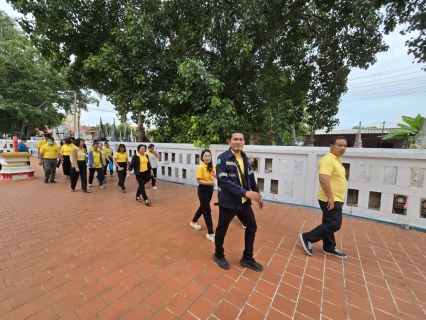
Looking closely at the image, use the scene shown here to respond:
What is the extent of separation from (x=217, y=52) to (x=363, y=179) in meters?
6.83

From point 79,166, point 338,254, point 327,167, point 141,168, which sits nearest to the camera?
point 327,167

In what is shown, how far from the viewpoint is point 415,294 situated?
215 centimetres

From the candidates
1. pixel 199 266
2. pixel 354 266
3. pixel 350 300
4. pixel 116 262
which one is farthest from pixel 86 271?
pixel 354 266

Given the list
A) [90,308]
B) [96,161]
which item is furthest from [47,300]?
[96,161]

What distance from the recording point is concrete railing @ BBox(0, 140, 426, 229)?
3.77 meters

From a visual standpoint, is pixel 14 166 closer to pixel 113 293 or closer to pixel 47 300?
pixel 47 300

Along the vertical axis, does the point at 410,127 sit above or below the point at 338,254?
above

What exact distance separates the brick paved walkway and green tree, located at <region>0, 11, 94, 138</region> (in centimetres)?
1930

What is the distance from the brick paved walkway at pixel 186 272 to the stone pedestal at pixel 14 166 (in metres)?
4.53

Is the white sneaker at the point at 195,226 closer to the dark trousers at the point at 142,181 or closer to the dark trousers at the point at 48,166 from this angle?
the dark trousers at the point at 142,181

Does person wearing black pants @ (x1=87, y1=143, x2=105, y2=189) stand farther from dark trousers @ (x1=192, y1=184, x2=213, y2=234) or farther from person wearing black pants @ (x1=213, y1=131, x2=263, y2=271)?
person wearing black pants @ (x1=213, y1=131, x2=263, y2=271)

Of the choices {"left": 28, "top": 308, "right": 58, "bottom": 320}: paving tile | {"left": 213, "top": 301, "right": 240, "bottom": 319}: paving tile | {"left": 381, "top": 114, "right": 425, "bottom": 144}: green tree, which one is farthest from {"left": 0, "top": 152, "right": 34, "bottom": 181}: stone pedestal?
{"left": 381, "top": 114, "right": 425, "bottom": 144}: green tree

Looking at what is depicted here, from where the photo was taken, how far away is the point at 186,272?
240cm

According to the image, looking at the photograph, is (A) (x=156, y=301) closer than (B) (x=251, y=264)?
Yes
